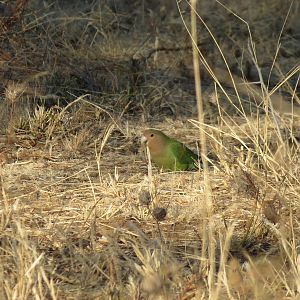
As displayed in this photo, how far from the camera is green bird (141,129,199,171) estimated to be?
5344 mm

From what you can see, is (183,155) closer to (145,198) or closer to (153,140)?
(153,140)

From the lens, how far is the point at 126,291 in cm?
340

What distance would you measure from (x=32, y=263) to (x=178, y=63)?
186 inches

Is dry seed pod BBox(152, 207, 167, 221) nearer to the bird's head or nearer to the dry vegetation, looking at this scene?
the dry vegetation

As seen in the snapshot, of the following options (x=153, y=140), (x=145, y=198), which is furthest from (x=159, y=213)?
(x=153, y=140)

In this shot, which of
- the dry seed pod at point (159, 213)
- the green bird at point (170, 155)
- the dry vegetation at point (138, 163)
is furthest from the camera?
the green bird at point (170, 155)

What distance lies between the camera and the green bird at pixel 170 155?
534cm

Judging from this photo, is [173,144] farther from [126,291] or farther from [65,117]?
[126,291]

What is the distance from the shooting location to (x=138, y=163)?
5.59 meters

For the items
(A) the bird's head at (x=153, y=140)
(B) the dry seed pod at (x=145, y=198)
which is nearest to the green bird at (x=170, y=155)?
(A) the bird's head at (x=153, y=140)

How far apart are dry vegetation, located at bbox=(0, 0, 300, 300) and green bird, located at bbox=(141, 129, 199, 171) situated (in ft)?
0.18

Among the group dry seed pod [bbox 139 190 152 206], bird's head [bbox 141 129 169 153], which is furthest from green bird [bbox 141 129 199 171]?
dry seed pod [bbox 139 190 152 206]

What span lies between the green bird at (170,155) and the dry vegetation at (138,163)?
5 cm

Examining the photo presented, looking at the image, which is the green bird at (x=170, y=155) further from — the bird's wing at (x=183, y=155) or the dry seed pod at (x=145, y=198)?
the dry seed pod at (x=145, y=198)
